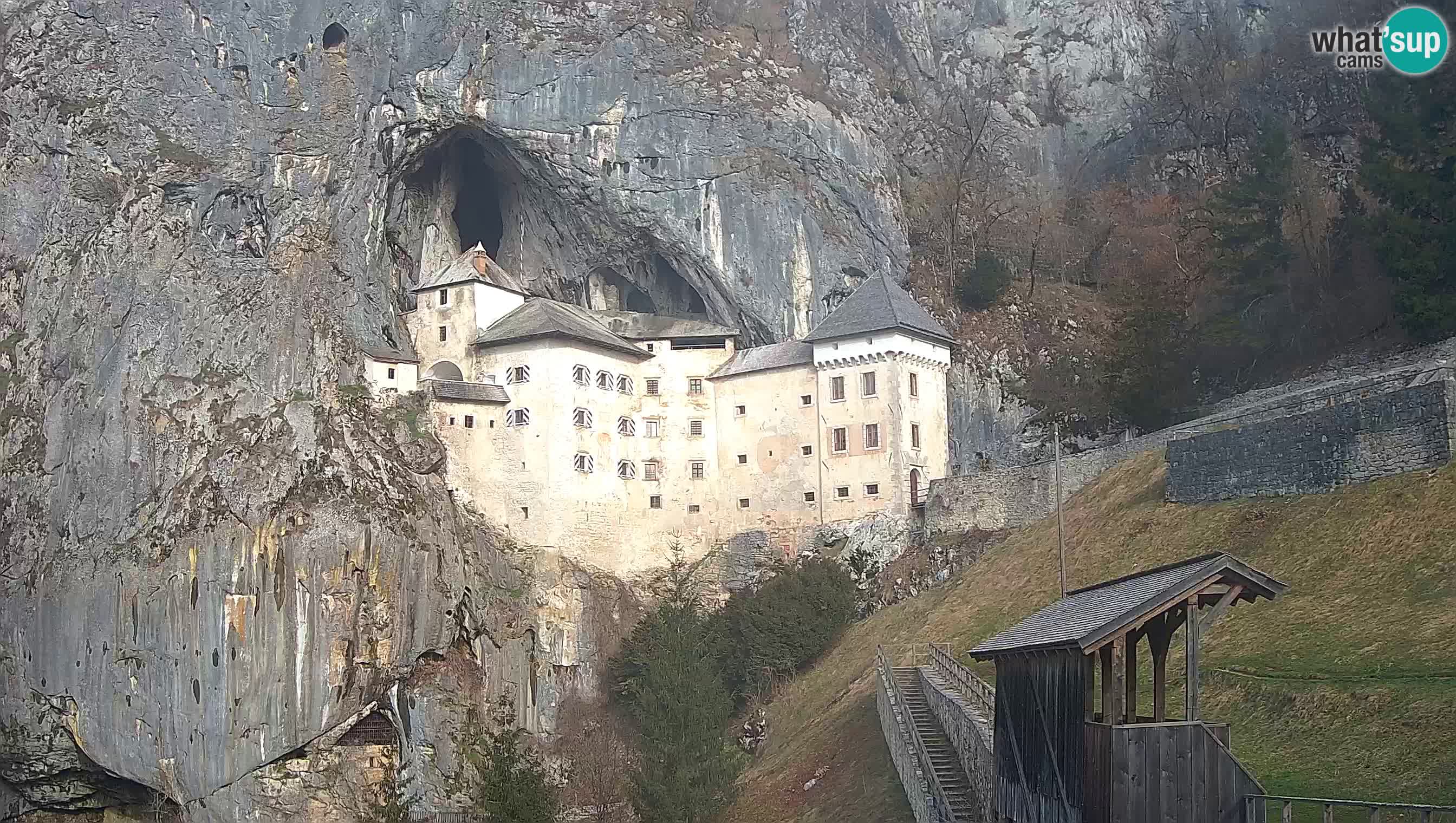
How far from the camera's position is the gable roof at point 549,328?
5481cm

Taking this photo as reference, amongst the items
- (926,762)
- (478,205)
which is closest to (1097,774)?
(926,762)

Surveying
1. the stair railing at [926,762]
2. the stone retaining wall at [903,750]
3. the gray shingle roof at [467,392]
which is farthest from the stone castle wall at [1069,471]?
the gray shingle roof at [467,392]

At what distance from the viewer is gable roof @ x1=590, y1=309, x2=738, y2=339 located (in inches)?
2270

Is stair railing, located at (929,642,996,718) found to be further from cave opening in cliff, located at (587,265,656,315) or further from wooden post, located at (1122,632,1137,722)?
cave opening in cliff, located at (587,265,656,315)

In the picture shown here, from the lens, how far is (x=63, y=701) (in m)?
50.8

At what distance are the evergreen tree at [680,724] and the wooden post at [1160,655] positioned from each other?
20.9 m

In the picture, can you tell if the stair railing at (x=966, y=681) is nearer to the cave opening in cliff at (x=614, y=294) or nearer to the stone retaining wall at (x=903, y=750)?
the stone retaining wall at (x=903, y=750)

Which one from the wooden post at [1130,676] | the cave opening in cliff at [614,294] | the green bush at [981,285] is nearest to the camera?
the wooden post at [1130,676]

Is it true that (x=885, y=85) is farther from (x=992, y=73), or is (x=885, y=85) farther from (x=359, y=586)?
(x=359, y=586)

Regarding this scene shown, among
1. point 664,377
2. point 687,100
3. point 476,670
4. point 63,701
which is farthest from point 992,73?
point 63,701

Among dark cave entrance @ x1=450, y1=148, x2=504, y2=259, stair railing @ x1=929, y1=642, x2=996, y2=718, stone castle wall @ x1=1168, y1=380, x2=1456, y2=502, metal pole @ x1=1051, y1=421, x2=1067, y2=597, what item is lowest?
stair railing @ x1=929, y1=642, x2=996, y2=718

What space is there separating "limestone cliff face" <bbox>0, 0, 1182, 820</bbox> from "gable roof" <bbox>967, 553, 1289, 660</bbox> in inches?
1342

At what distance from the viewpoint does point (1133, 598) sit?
18.3 meters

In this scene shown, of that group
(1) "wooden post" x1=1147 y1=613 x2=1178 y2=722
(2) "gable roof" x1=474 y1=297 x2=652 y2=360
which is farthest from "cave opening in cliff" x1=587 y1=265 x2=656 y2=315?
(1) "wooden post" x1=1147 y1=613 x2=1178 y2=722
